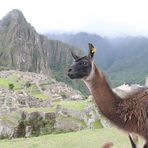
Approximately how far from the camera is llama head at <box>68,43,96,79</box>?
586 centimetres

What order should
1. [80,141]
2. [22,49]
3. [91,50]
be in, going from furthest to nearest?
[22,49], [80,141], [91,50]

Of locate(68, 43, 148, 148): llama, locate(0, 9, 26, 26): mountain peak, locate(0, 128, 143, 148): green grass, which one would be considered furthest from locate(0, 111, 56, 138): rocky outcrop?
locate(0, 9, 26, 26): mountain peak

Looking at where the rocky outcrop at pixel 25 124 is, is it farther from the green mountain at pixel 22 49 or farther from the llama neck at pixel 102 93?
the green mountain at pixel 22 49

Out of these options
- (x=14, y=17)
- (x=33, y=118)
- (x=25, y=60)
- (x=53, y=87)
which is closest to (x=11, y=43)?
(x=25, y=60)

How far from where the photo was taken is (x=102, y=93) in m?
5.90

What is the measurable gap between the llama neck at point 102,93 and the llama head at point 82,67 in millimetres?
79

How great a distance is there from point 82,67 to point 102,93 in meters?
0.45

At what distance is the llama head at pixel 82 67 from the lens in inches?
231

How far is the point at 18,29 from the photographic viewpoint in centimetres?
17412

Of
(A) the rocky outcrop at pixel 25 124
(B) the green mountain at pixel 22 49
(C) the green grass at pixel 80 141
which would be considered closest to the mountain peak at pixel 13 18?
(B) the green mountain at pixel 22 49

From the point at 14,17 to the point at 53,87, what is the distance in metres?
111

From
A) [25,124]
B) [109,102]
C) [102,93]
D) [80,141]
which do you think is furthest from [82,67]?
[25,124]

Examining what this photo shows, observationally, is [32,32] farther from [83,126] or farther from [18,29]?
[83,126]

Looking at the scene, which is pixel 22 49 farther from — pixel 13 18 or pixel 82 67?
pixel 82 67
